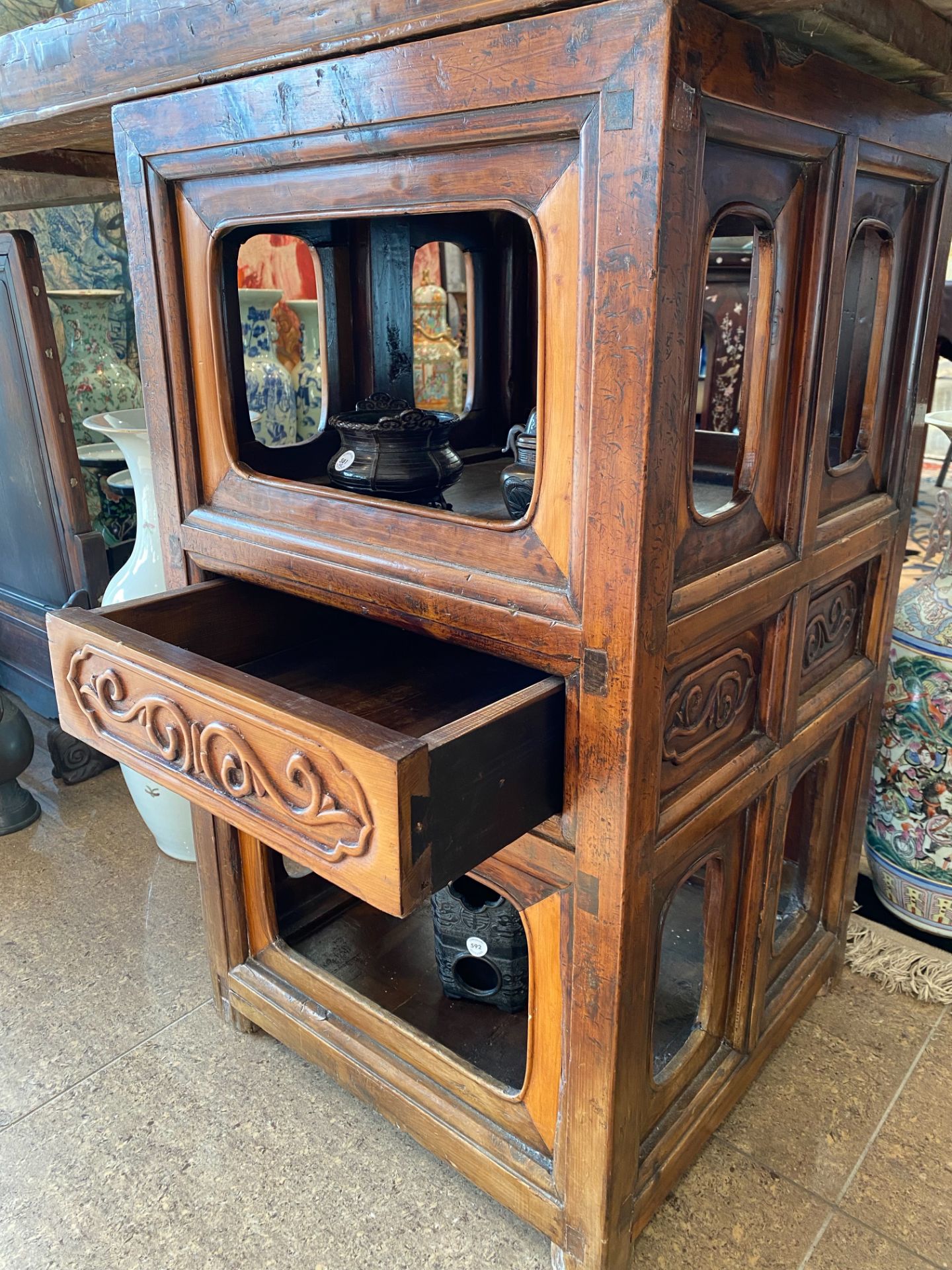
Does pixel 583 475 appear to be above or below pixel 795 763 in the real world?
above

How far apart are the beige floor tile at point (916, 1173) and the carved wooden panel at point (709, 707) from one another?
0.64 metres

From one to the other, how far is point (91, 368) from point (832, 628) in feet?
7.05

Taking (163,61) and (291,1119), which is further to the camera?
(291,1119)

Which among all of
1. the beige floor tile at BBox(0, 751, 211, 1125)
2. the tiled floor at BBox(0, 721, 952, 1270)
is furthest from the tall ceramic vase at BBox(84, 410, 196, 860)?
the tiled floor at BBox(0, 721, 952, 1270)

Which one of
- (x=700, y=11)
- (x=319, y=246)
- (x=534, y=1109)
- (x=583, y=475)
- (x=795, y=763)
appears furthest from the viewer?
(x=319, y=246)

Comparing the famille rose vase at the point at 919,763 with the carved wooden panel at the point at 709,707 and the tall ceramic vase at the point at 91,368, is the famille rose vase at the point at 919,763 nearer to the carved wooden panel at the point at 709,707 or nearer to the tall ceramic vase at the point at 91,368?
the carved wooden panel at the point at 709,707

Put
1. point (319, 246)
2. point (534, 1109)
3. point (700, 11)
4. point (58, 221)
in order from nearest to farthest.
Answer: point (700, 11) → point (534, 1109) → point (319, 246) → point (58, 221)

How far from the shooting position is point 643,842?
0.95 meters

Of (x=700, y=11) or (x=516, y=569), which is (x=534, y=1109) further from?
(x=700, y=11)

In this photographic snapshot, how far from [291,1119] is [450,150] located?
1.24m

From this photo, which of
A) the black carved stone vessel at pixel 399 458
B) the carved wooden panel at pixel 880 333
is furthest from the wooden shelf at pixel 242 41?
the black carved stone vessel at pixel 399 458

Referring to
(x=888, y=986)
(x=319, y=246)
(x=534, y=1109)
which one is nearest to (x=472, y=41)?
(x=319, y=246)

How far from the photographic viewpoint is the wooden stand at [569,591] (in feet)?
2.60

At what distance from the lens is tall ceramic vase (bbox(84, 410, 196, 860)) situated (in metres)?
1.84
